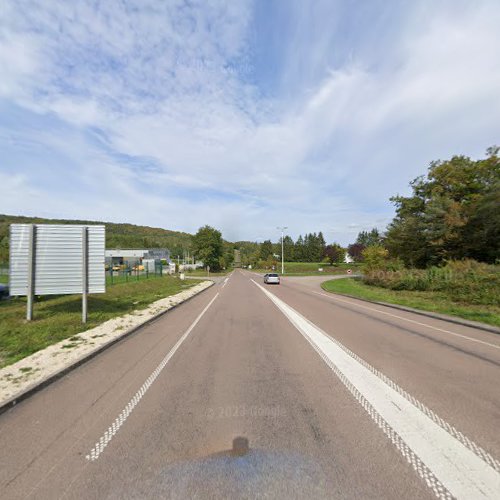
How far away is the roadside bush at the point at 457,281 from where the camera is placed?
15330 millimetres

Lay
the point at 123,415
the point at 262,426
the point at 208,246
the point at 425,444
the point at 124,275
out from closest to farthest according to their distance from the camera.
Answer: the point at 425,444
the point at 262,426
the point at 123,415
the point at 124,275
the point at 208,246

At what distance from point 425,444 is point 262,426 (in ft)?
5.60

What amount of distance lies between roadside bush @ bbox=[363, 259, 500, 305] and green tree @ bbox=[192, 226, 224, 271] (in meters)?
51.4

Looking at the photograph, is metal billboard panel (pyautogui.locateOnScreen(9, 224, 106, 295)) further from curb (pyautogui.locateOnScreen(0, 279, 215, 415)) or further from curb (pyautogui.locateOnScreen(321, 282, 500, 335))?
curb (pyautogui.locateOnScreen(321, 282, 500, 335))

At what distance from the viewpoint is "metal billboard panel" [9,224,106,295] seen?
984 centimetres

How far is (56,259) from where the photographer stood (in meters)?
10.2

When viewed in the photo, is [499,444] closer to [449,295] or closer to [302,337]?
[302,337]

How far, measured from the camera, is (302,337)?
7.68 metres

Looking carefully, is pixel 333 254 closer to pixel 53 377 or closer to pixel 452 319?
pixel 452 319

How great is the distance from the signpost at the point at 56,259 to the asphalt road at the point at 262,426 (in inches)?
182

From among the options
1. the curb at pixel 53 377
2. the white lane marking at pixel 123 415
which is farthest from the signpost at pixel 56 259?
the white lane marking at pixel 123 415

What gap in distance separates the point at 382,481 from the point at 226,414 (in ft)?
6.07

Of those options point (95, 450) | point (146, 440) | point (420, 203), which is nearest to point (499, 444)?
point (146, 440)

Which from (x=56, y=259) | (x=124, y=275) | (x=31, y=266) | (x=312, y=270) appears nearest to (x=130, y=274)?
(x=124, y=275)
